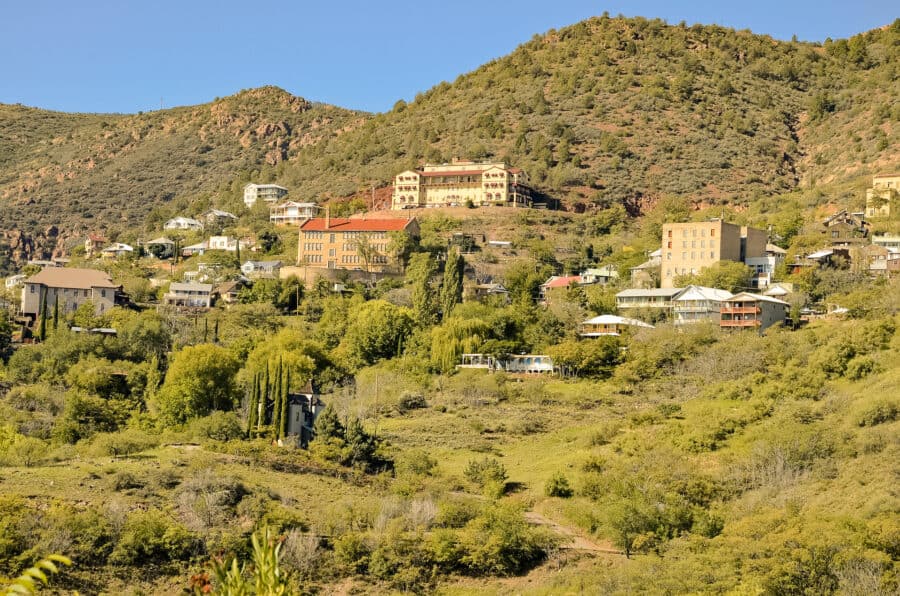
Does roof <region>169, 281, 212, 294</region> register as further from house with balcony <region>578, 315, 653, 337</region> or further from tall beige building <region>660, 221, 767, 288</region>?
tall beige building <region>660, 221, 767, 288</region>

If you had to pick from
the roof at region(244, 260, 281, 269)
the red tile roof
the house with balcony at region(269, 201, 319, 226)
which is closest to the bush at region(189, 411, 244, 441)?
the roof at region(244, 260, 281, 269)

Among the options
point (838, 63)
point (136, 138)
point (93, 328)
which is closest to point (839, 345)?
point (93, 328)

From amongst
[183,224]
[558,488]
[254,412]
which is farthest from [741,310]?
[183,224]

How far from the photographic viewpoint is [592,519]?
165 ft

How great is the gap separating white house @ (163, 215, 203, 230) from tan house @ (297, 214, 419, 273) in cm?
2842

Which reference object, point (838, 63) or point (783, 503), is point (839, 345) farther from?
point (838, 63)

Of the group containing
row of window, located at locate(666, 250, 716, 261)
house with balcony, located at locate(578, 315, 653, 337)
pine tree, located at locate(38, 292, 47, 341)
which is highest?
row of window, located at locate(666, 250, 716, 261)

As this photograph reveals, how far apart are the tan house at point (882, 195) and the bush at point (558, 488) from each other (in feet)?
187

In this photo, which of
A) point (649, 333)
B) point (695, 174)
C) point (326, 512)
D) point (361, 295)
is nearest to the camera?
point (326, 512)

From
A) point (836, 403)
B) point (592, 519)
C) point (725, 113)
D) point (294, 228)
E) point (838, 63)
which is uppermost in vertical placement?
point (838, 63)

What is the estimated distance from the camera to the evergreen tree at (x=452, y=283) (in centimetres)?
8338

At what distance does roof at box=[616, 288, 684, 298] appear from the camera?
8207cm

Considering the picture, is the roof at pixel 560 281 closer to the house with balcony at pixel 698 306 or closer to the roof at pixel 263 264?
the house with balcony at pixel 698 306

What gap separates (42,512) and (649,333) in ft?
137
